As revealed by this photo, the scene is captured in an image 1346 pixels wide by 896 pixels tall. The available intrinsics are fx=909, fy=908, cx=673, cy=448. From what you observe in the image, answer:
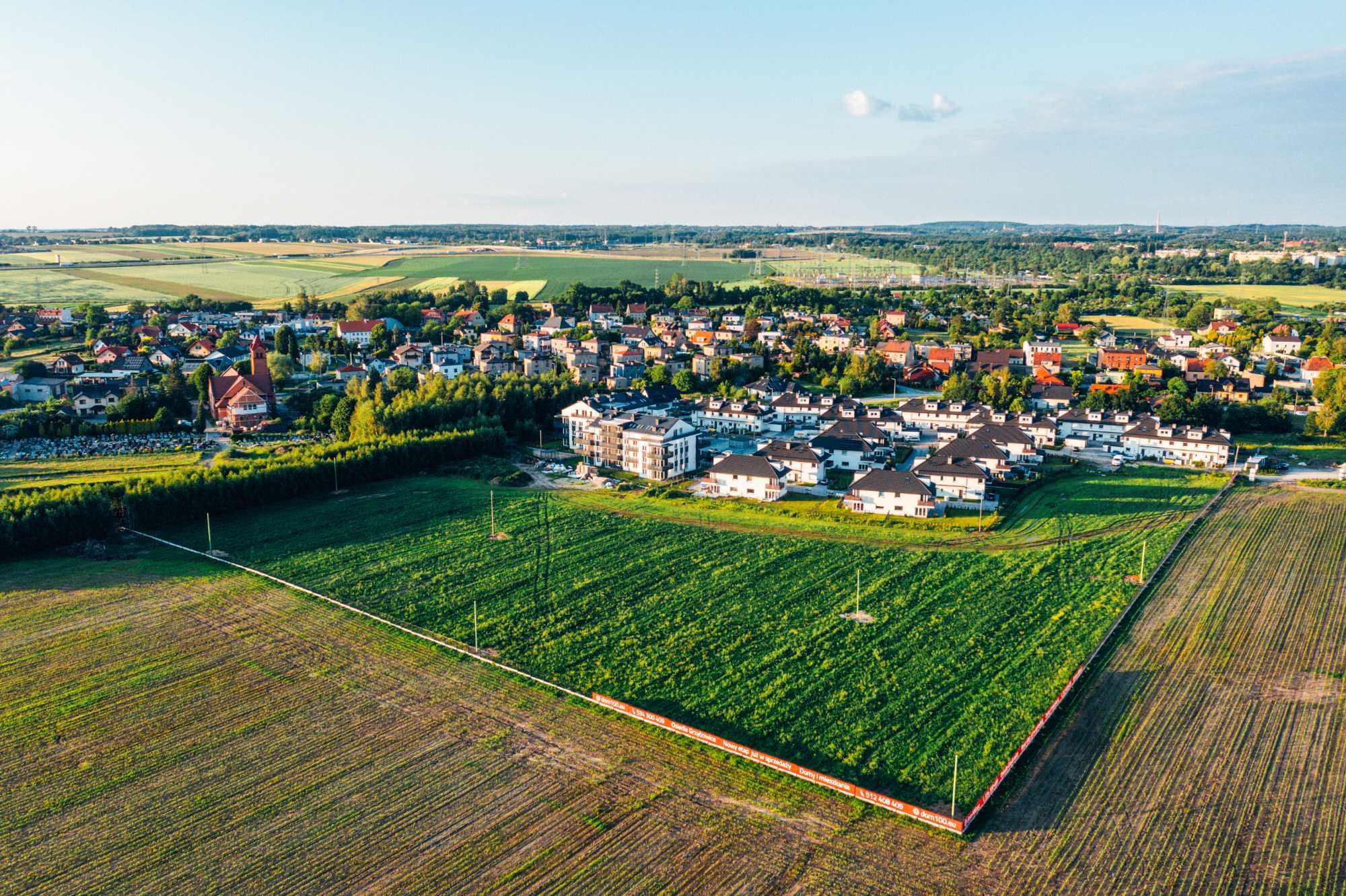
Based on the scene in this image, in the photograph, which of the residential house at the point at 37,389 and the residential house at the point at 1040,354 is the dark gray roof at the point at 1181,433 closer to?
the residential house at the point at 1040,354

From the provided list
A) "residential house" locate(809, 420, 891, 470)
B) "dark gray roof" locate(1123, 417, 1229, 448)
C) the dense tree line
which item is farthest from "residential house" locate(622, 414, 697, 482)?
"dark gray roof" locate(1123, 417, 1229, 448)

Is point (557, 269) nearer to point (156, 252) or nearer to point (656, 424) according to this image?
point (156, 252)

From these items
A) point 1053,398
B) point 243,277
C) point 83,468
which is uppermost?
point 243,277

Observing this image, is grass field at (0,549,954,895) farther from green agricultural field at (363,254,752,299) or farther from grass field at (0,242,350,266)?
grass field at (0,242,350,266)

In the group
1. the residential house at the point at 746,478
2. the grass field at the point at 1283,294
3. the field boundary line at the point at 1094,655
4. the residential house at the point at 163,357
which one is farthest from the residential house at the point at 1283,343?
the residential house at the point at 163,357

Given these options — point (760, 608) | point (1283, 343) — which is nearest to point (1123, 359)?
point (1283, 343)

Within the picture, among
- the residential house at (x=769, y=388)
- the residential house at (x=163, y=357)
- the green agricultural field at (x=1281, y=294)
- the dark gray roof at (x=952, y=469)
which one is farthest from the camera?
the green agricultural field at (x=1281, y=294)
